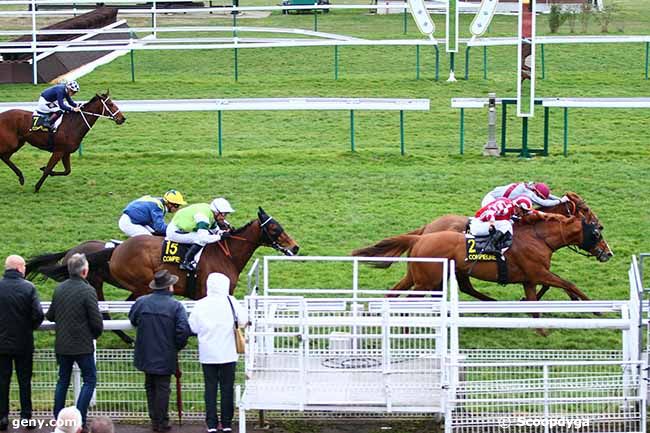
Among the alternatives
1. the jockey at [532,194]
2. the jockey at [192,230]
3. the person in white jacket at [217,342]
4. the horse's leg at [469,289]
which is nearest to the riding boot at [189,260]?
the jockey at [192,230]

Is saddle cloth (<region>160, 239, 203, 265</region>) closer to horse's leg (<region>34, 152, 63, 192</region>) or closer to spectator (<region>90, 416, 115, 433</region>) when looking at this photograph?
spectator (<region>90, 416, 115, 433</region>)

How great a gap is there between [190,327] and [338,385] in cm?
107

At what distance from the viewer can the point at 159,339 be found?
8.73 meters

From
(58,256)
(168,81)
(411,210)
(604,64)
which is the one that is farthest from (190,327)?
(604,64)

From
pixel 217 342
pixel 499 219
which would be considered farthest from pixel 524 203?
pixel 217 342

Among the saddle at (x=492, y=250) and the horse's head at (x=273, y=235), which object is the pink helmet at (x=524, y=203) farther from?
the horse's head at (x=273, y=235)

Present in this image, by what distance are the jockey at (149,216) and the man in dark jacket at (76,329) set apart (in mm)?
2872

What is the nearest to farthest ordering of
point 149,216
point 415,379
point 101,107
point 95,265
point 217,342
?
point 217,342 < point 415,379 < point 95,265 < point 149,216 < point 101,107

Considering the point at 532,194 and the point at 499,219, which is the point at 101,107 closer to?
the point at 532,194

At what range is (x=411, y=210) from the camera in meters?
15.6

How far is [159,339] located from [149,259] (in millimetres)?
2463

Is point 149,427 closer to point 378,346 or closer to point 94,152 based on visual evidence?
point 378,346

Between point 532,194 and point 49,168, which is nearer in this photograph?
point 532,194

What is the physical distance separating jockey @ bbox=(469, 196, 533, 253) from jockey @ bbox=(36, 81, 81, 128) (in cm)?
691
